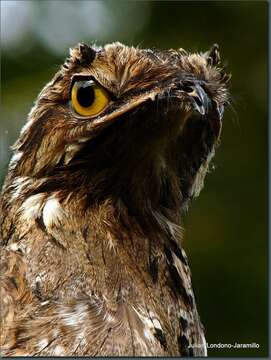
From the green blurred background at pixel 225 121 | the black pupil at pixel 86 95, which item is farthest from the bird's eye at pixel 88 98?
the green blurred background at pixel 225 121

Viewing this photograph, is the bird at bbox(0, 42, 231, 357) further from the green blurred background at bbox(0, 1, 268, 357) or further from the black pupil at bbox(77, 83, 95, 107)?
the green blurred background at bbox(0, 1, 268, 357)

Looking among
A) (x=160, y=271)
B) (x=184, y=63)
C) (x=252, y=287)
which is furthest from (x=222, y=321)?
(x=184, y=63)

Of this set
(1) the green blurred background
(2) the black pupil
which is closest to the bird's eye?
(2) the black pupil

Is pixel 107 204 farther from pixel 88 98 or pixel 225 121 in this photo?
pixel 225 121

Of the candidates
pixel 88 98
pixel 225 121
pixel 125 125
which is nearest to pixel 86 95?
pixel 88 98

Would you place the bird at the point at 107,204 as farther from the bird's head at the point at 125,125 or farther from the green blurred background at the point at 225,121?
the green blurred background at the point at 225,121

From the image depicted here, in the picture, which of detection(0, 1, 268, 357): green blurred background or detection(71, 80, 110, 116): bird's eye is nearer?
detection(71, 80, 110, 116): bird's eye
